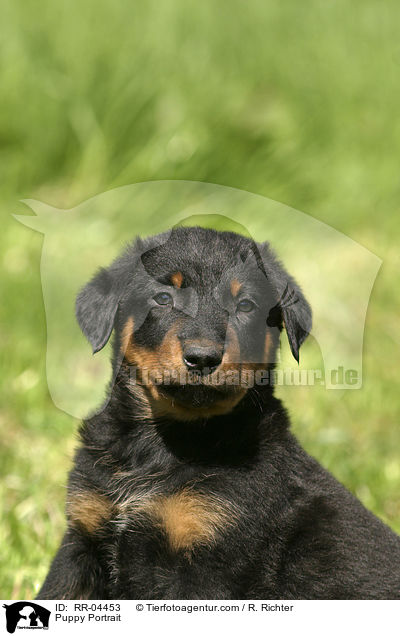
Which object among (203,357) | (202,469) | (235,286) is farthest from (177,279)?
(202,469)

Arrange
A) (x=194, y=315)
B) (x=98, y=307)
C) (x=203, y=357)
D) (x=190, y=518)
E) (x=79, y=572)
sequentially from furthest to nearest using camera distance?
1. (x=79, y=572)
2. (x=98, y=307)
3. (x=190, y=518)
4. (x=194, y=315)
5. (x=203, y=357)

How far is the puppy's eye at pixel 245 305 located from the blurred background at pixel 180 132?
3.61ft

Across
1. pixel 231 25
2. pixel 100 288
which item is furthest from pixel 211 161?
pixel 231 25

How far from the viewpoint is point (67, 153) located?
5262mm

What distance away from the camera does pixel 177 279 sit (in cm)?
315

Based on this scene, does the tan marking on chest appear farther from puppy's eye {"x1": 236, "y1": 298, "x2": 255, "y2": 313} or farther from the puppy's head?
puppy's eye {"x1": 236, "y1": 298, "x2": 255, "y2": 313}

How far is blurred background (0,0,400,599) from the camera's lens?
4438mm

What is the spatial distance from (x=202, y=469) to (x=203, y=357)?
55 centimetres

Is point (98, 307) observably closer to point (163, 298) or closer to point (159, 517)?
point (163, 298)
